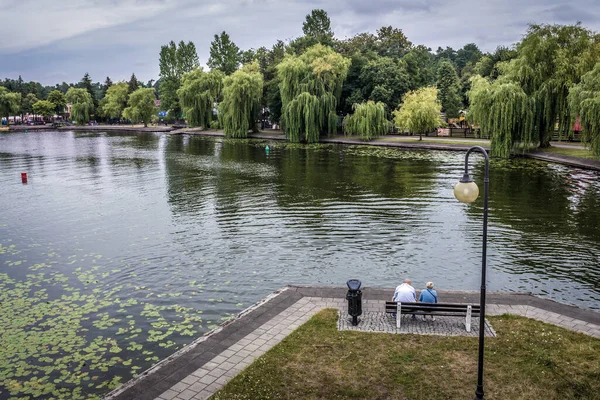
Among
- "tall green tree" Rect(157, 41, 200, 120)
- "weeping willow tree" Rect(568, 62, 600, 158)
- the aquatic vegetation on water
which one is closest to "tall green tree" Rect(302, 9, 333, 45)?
"tall green tree" Rect(157, 41, 200, 120)

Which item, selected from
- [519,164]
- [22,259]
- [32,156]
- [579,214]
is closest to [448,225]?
[579,214]

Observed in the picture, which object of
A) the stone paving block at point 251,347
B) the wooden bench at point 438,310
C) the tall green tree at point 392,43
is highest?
the tall green tree at point 392,43

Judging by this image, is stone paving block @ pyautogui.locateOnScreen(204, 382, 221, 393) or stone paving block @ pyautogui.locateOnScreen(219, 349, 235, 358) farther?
stone paving block @ pyautogui.locateOnScreen(219, 349, 235, 358)

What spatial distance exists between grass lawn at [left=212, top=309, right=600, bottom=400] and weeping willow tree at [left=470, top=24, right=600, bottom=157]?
36.6 meters

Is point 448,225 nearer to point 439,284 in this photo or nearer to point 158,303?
point 439,284

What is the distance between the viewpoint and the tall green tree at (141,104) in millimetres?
103875

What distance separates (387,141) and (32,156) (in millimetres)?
41689

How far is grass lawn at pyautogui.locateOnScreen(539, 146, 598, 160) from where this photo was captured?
42.6m

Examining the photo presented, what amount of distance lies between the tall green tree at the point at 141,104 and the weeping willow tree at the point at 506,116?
7660 cm

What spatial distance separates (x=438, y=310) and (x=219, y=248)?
10.2 meters

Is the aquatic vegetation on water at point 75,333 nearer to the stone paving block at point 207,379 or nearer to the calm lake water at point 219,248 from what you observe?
the calm lake water at point 219,248

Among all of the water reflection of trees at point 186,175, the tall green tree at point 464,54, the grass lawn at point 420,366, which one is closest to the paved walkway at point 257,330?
the grass lawn at point 420,366

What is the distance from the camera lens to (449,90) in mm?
84250

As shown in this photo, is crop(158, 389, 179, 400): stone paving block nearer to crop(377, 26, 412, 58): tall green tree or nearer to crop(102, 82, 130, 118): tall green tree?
crop(377, 26, 412, 58): tall green tree
